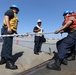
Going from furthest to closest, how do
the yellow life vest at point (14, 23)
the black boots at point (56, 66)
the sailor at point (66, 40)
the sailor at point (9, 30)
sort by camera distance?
the yellow life vest at point (14, 23), the sailor at point (9, 30), the sailor at point (66, 40), the black boots at point (56, 66)

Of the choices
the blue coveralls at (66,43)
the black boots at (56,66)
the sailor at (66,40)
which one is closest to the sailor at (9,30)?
the black boots at (56,66)

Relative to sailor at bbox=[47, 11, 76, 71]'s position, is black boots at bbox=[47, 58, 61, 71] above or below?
below

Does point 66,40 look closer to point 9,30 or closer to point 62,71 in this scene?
point 62,71

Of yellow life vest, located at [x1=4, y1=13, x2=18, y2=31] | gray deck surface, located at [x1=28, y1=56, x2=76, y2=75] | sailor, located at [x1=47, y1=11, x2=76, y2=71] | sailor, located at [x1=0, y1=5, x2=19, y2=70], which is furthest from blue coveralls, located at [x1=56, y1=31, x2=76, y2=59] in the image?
yellow life vest, located at [x1=4, y1=13, x2=18, y2=31]

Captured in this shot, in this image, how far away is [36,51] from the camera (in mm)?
8352

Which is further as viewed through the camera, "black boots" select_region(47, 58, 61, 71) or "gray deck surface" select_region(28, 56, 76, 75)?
"black boots" select_region(47, 58, 61, 71)

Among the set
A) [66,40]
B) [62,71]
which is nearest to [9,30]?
[66,40]

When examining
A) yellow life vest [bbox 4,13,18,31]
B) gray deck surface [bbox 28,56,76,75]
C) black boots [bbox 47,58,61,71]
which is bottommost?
gray deck surface [bbox 28,56,76,75]

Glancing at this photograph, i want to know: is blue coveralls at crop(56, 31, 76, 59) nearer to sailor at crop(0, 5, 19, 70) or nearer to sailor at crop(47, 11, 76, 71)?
sailor at crop(47, 11, 76, 71)

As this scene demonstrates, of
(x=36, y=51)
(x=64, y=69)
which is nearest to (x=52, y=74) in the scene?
(x=64, y=69)

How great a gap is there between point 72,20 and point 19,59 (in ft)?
8.17

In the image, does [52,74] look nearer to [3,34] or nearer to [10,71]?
[10,71]

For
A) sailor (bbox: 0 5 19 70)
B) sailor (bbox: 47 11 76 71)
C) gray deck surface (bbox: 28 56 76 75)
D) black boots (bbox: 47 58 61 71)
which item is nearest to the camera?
gray deck surface (bbox: 28 56 76 75)

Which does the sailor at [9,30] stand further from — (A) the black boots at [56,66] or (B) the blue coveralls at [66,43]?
(B) the blue coveralls at [66,43]
